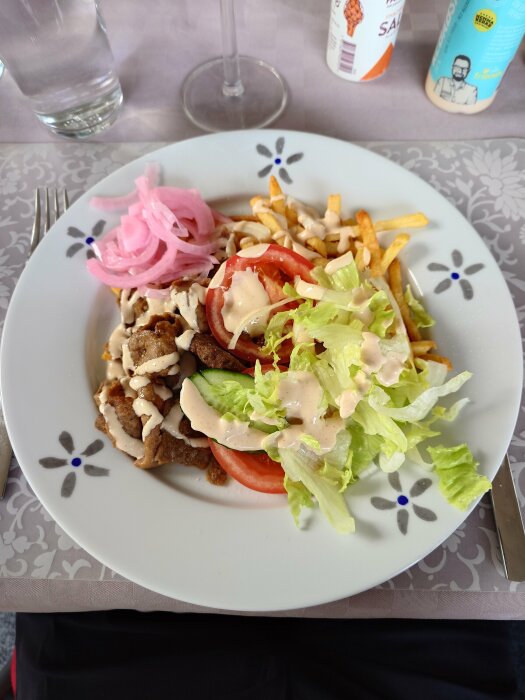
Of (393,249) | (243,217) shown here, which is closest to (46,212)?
(243,217)

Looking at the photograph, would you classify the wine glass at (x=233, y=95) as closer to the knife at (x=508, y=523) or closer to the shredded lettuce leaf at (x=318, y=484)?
the shredded lettuce leaf at (x=318, y=484)

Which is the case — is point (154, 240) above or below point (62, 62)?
below

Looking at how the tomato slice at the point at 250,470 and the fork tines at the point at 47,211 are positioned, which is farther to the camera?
the fork tines at the point at 47,211

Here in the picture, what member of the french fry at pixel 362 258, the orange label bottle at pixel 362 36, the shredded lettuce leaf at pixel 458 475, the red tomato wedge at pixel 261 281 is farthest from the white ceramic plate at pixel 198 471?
the orange label bottle at pixel 362 36

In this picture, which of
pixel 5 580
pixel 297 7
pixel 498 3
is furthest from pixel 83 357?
pixel 297 7

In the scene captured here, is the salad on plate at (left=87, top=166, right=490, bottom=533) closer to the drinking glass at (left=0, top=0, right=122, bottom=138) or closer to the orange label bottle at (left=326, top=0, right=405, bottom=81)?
the drinking glass at (left=0, top=0, right=122, bottom=138)

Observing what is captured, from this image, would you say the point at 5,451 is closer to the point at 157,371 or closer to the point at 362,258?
the point at 157,371

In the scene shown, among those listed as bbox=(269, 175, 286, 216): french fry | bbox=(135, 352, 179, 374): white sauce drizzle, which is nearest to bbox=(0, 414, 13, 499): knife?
bbox=(135, 352, 179, 374): white sauce drizzle
